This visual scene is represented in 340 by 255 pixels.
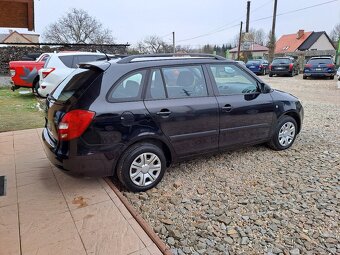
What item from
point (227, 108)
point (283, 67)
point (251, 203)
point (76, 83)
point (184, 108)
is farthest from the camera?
point (283, 67)

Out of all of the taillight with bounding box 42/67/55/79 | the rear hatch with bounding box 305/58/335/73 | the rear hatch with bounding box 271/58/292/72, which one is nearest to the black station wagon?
the taillight with bounding box 42/67/55/79

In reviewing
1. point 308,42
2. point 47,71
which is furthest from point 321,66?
point 308,42

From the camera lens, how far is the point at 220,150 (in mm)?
4023

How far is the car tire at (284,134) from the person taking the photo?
462cm

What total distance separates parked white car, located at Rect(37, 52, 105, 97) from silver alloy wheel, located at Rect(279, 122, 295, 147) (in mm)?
5623

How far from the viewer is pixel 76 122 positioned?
300cm

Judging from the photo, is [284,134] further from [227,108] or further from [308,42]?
[308,42]

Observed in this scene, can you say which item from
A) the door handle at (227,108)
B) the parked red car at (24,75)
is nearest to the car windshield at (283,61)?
the parked red car at (24,75)

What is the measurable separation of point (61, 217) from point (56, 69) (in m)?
6.65

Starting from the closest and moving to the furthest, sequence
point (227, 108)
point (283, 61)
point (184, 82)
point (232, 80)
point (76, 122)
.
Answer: point (76, 122) < point (184, 82) < point (227, 108) < point (232, 80) < point (283, 61)

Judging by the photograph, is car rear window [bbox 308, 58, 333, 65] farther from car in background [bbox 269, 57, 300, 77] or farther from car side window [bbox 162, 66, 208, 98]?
car side window [bbox 162, 66, 208, 98]

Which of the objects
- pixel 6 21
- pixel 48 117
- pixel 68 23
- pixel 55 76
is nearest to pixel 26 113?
pixel 55 76

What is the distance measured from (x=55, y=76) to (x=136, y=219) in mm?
6610

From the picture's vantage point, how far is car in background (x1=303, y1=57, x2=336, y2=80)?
1798 centimetres
